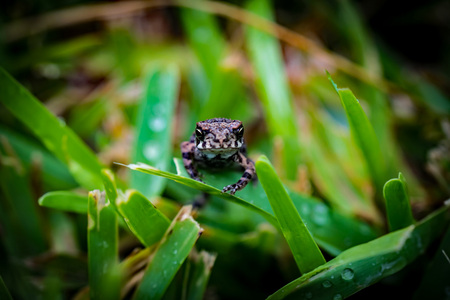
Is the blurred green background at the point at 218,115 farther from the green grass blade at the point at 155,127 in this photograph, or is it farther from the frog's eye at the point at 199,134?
the frog's eye at the point at 199,134

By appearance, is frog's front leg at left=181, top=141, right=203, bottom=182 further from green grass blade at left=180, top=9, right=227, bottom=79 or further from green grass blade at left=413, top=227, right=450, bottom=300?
green grass blade at left=180, top=9, right=227, bottom=79

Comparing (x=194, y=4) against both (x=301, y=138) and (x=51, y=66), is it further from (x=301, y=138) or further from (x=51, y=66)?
(x=301, y=138)

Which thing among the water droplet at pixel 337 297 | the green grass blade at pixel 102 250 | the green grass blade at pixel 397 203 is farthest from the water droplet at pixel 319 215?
the green grass blade at pixel 102 250

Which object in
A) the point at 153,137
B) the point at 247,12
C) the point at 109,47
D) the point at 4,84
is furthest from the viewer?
the point at 109,47

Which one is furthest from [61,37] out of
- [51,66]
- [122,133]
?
[122,133]

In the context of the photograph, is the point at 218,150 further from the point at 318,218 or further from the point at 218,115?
the point at 218,115

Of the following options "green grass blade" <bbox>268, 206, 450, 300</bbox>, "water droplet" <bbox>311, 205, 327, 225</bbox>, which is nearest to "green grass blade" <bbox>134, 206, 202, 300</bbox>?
"green grass blade" <bbox>268, 206, 450, 300</bbox>
